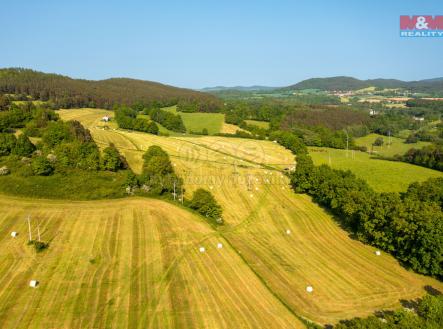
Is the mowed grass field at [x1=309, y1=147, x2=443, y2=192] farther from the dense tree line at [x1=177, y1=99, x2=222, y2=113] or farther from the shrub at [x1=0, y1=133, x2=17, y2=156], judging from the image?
the dense tree line at [x1=177, y1=99, x2=222, y2=113]

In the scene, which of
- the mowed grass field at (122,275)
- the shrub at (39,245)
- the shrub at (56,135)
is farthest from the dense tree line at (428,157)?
the shrub at (39,245)

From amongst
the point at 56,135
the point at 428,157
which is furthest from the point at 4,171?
the point at 428,157

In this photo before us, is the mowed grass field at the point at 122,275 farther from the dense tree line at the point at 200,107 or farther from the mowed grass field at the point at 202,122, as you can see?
the dense tree line at the point at 200,107

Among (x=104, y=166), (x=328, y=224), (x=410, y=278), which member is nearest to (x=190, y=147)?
(x=104, y=166)

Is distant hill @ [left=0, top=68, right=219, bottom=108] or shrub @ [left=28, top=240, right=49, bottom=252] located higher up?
distant hill @ [left=0, top=68, right=219, bottom=108]

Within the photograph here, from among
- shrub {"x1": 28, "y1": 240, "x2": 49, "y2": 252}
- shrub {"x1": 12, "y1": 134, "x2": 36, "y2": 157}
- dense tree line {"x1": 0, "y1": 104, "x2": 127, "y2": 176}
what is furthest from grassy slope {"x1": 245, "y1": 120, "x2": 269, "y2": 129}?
shrub {"x1": 28, "y1": 240, "x2": 49, "y2": 252}

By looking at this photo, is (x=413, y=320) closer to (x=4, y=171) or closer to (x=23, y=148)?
(x=4, y=171)
